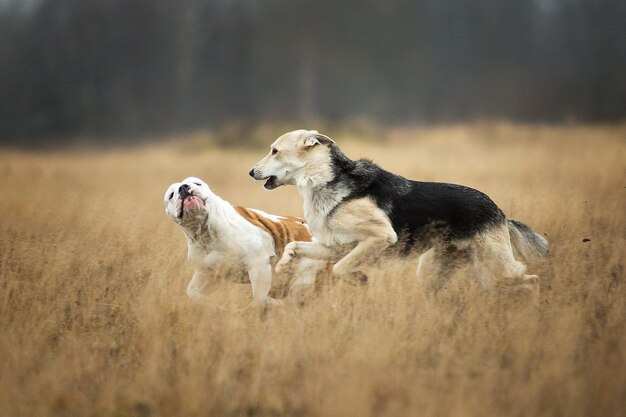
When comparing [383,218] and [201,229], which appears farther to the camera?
[201,229]

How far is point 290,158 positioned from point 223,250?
3.23ft

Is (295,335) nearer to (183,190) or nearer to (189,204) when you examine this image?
(189,204)

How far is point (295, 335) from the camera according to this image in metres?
4.67

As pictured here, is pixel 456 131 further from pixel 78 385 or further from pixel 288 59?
pixel 78 385

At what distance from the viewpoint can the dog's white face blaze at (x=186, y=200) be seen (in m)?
5.55

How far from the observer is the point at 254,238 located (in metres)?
5.88

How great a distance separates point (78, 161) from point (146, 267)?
488 inches

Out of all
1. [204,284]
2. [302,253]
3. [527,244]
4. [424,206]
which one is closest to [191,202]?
[204,284]

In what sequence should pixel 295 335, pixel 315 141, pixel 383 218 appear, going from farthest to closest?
pixel 315 141, pixel 383 218, pixel 295 335

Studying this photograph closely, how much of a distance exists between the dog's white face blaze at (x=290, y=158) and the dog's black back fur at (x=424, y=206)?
0.31 metres

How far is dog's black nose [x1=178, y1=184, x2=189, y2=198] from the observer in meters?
5.64

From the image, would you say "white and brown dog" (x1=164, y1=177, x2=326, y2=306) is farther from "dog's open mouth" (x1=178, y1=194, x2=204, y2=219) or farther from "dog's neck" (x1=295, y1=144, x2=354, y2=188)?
"dog's neck" (x1=295, y1=144, x2=354, y2=188)

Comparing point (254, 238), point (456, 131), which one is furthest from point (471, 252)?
point (456, 131)

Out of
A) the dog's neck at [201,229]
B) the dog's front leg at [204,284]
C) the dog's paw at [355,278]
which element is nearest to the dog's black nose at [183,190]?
the dog's neck at [201,229]
